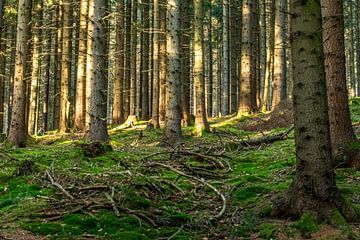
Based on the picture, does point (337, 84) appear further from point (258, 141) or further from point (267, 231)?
point (267, 231)

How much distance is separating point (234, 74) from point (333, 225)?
807 inches

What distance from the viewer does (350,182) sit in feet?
22.2

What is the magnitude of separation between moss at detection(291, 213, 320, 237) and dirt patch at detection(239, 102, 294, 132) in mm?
11170

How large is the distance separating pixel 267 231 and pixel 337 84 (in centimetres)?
401

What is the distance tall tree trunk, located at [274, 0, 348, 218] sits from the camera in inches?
203

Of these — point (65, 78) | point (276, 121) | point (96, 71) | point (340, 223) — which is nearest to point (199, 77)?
point (276, 121)

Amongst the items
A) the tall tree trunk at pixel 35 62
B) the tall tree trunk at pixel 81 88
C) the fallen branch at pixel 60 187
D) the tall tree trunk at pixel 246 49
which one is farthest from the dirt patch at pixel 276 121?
the fallen branch at pixel 60 187

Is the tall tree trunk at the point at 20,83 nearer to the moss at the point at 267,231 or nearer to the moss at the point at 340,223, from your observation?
the moss at the point at 267,231

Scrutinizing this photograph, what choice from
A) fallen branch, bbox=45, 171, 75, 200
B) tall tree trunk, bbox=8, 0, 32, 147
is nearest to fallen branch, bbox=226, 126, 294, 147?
fallen branch, bbox=45, 171, 75, 200

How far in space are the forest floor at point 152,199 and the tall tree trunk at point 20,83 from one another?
14.1 feet

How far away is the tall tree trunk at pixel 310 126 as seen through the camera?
5.15 m

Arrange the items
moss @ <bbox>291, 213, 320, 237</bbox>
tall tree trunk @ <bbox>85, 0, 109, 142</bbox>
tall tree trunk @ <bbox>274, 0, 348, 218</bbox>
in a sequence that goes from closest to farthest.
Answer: moss @ <bbox>291, 213, 320, 237</bbox>, tall tree trunk @ <bbox>274, 0, 348, 218</bbox>, tall tree trunk @ <bbox>85, 0, 109, 142</bbox>

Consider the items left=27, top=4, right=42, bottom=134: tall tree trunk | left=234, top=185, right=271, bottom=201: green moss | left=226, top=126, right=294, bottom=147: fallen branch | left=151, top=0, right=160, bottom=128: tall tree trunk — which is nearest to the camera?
left=234, top=185, right=271, bottom=201: green moss

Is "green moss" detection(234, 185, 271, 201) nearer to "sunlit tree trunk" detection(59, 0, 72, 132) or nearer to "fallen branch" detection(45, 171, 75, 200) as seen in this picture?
"fallen branch" detection(45, 171, 75, 200)
